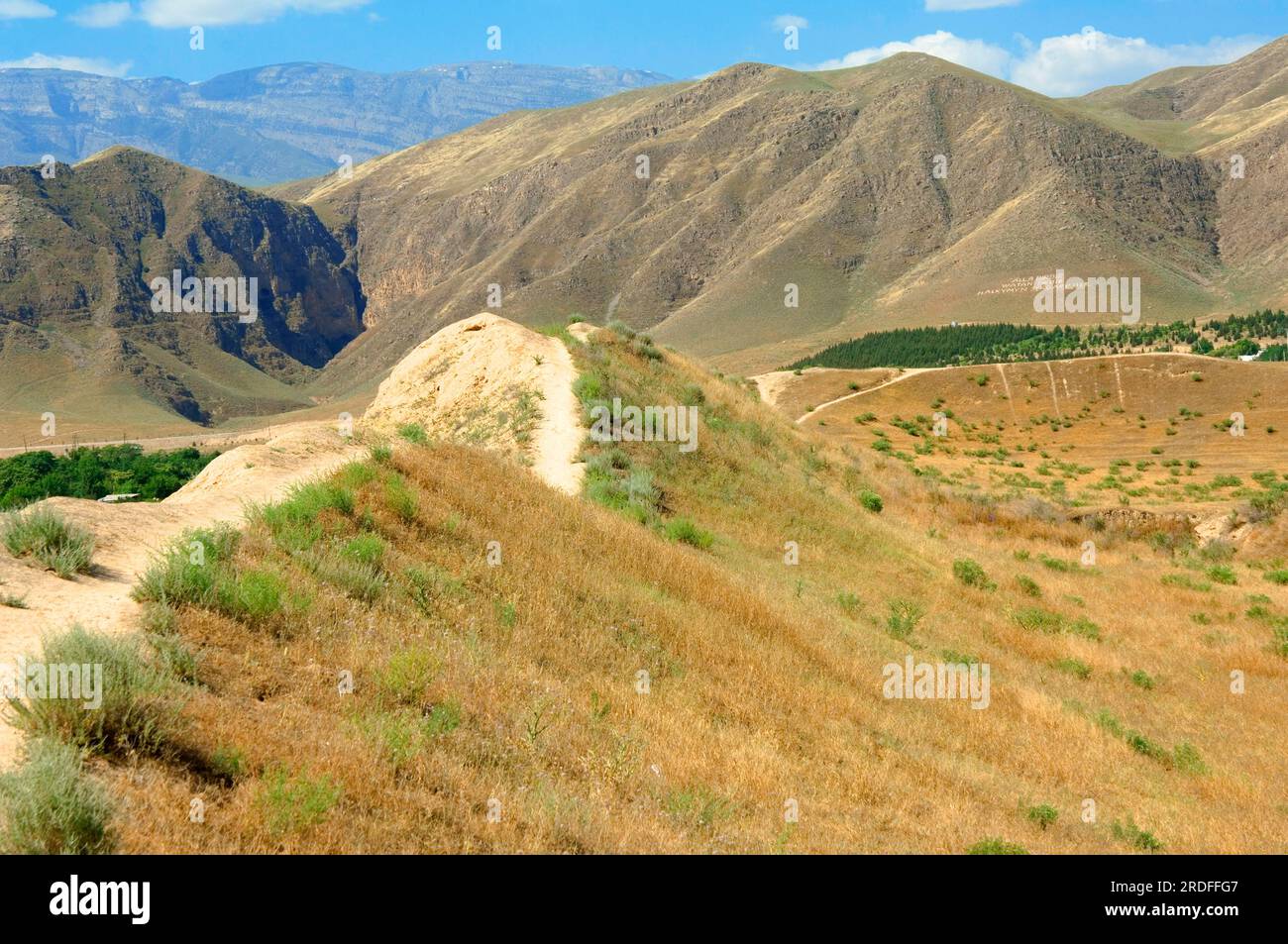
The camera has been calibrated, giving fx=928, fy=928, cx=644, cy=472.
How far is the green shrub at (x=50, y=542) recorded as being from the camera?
6.21 metres

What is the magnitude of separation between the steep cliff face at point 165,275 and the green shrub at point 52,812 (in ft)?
415

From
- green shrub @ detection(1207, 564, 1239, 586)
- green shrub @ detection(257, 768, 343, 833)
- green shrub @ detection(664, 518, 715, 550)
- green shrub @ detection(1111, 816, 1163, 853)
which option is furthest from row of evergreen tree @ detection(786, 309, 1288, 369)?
green shrub @ detection(257, 768, 343, 833)

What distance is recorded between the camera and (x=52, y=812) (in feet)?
11.6

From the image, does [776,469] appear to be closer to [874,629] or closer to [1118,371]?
[874,629]

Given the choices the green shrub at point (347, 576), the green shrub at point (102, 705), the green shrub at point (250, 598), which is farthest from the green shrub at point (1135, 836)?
the green shrub at point (102, 705)

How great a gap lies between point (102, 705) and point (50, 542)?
2690 millimetres

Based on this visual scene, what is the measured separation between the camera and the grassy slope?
4.61 meters

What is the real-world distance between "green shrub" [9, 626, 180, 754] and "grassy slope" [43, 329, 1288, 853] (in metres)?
0.13

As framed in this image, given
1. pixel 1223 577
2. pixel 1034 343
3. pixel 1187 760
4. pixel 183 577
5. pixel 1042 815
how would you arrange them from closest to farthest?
pixel 183 577 < pixel 1042 815 < pixel 1187 760 < pixel 1223 577 < pixel 1034 343

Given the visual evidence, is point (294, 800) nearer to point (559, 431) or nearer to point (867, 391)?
point (559, 431)

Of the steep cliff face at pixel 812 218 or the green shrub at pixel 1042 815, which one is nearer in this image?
the green shrub at pixel 1042 815

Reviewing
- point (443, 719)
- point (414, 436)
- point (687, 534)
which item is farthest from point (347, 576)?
point (687, 534)

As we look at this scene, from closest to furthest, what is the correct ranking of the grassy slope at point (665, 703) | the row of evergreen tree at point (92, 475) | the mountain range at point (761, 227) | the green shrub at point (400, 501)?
the grassy slope at point (665, 703) → the green shrub at point (400, 501) → the row of evergreen tree at point (92, 475) → the mountain range at point (761, 227)

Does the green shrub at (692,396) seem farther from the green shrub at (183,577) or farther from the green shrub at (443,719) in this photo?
the green shrub at (443,719)
